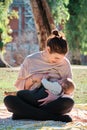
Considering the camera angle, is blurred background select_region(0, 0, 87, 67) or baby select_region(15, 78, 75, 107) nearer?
baby select_region(15, 78, 75, 107)

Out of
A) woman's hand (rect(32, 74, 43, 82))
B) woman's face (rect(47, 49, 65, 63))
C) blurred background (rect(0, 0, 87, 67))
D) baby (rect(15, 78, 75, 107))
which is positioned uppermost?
woman's face (rect(47, 49, 65, 63))

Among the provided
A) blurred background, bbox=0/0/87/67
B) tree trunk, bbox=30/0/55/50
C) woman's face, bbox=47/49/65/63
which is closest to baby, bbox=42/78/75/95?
woman's face, bbox=47/49/65/63

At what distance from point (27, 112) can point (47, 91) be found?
37cm

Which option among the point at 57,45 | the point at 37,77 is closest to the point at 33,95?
the point at 37,77

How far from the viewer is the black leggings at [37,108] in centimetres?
660

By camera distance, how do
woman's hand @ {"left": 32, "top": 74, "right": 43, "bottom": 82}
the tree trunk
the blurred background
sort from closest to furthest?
woman's hand @ {"left": 32, "top": 74, "right": 43, "bottom": 82} → the tree trunk → the blurred background

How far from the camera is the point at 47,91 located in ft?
21.6

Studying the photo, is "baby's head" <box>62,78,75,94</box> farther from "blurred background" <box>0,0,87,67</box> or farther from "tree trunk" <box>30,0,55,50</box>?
"tree trunk" <box>30,0,55,50</box>

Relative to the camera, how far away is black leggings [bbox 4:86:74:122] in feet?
21.6

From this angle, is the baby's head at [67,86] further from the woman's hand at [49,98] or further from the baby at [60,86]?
the woman's hand at [49,98]

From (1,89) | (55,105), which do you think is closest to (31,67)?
(55,105)

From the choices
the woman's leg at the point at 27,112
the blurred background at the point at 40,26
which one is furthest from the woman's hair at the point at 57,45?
the blurred background at the point at 40,26

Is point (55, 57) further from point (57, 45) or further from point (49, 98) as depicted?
point (49, 98)

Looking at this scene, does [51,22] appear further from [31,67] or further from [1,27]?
[31,67]
